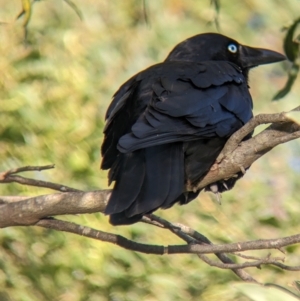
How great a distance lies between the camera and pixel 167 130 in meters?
4.07

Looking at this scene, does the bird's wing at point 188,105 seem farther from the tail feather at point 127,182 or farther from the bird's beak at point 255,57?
the bird's beak at point 255,57

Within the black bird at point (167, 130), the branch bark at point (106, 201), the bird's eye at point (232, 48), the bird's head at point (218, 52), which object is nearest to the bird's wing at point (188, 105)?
the black bird at point (167, 130)

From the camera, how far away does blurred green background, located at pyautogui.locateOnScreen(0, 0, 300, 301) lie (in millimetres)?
5375

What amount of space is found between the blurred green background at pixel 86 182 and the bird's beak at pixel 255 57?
35 centimetres

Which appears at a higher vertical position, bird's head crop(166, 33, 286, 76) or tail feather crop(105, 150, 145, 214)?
bird's head crop(166, 33, 286, 76)

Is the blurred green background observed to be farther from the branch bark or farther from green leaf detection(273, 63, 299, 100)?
the branch bark

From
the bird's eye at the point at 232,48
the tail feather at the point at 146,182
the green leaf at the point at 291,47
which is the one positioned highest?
the green leaf at the point at 291,47

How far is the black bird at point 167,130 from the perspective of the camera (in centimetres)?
394

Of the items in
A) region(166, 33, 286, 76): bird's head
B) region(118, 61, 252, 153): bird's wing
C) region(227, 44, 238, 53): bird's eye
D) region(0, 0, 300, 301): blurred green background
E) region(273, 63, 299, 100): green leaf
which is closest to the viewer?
region(118, 61, 252, 153): bird's wing

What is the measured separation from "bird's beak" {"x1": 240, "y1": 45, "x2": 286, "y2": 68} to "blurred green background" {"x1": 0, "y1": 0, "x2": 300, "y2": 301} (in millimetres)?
351

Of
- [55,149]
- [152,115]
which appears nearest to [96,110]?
[55,149]

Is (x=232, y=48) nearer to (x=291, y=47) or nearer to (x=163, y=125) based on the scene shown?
(x=291, y=47)

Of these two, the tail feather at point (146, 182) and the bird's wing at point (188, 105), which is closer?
the tail feather at point (146, 182)

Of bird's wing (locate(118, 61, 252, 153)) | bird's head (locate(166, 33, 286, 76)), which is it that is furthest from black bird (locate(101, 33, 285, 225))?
bird's head (locate(166, 33, 286, 76))
